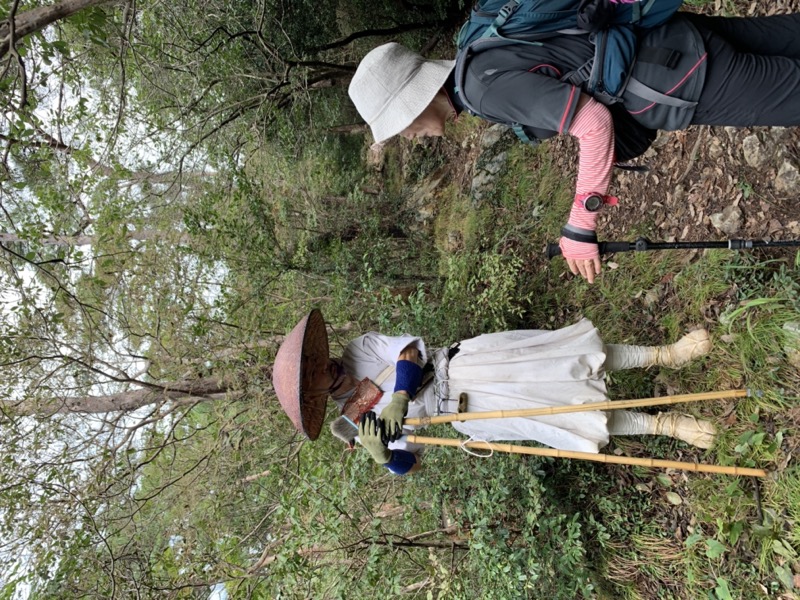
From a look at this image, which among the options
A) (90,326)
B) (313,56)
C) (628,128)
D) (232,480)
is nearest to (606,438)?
(628,128)

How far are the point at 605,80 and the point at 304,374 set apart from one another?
224 cm

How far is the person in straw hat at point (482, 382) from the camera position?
2912 millimetres

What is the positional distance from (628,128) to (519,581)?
3.00 metres

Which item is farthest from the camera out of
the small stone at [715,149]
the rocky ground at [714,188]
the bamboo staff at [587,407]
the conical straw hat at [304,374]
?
the small stone at [715,149]

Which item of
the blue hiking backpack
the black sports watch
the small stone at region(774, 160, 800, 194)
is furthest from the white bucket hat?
the small stone at region(774, 160, 800, 194)

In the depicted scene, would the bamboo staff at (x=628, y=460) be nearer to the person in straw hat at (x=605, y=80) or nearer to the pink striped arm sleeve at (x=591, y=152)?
the person in straw hat at (x=605, y=80)

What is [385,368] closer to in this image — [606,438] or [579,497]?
[606,438]

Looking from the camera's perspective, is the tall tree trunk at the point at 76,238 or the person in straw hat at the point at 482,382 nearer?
the person in straw hat at the point at 482,382

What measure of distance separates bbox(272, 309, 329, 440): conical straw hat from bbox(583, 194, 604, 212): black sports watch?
184 centimetres

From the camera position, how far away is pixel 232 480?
5695mm

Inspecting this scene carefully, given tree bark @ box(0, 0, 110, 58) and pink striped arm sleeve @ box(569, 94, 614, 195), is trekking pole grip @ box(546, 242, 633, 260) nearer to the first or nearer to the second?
pink striped arm sleeve @ box(569, 94, 614, 195)

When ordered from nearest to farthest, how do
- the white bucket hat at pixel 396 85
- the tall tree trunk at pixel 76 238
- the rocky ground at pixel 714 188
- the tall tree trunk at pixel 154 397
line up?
the white bucket hat at pixel 396 85, the rocky ground at pixel 714 188, the tall tree trunk at pixel 76 238, the tall tree trunk at pixel 154 397

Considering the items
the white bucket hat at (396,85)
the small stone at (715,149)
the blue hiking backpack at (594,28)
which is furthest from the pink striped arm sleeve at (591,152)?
the small stone at (715,149)

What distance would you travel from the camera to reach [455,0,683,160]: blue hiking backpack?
1.84 meters
